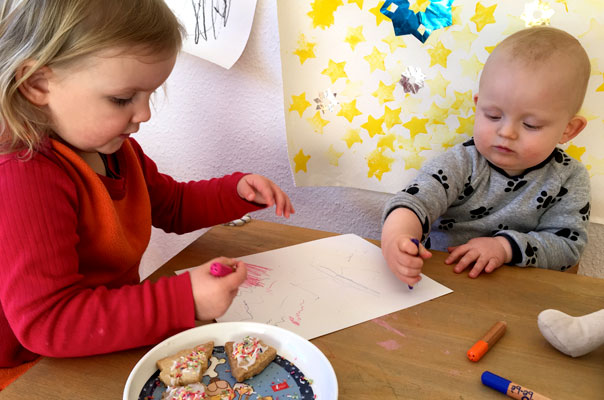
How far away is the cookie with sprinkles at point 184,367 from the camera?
0.50 metres

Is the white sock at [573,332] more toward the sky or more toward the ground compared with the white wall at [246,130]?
more toward the ground

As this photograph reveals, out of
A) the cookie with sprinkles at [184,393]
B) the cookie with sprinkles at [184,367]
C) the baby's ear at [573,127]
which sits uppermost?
the baby's ear at [573,127]

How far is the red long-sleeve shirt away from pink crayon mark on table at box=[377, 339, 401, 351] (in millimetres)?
229

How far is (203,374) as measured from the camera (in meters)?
0.53

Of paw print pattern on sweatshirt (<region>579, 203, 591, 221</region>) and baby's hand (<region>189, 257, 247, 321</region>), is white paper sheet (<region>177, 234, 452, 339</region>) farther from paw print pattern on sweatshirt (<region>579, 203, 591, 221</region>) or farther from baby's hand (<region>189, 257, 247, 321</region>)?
paw print pattern on sweatshirt (<region>579, 203, 591, 221</region>)

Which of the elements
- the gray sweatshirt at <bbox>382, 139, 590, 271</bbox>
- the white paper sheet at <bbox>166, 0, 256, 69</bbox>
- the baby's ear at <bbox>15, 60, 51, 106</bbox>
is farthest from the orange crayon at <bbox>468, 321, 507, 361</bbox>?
the white paper sheet at <bbox>166, 0, 256, 69</bbox>

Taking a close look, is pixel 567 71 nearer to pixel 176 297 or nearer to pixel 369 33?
pixel 369 33

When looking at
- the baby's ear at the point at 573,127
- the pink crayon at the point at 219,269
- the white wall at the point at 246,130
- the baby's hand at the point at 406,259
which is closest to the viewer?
the pink crayon at the point at 219,269

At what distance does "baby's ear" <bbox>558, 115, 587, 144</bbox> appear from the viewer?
841 millimetres

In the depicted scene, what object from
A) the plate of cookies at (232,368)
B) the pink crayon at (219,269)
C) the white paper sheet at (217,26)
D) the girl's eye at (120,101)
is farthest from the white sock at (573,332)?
Result: the white paper sheet at (217,26)

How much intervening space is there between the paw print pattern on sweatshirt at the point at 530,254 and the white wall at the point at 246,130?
0.26m

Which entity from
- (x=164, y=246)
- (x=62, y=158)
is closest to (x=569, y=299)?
(x=62, y=158)

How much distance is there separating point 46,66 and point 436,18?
64cm

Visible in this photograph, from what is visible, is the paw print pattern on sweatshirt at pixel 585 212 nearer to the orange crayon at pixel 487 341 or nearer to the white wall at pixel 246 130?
the white wall at pixel 246 130
